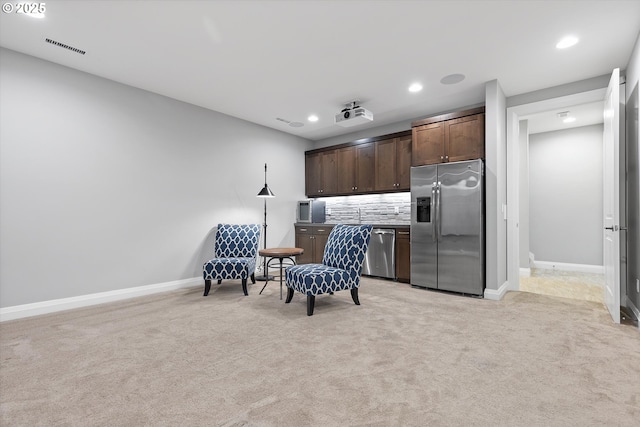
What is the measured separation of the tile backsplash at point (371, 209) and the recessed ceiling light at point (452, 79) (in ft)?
6.60

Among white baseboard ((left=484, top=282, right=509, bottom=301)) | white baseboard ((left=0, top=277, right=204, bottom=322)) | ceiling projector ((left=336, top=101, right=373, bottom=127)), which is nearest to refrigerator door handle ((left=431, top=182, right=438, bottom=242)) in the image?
white baseboard ((left=484, top=282, right=509, bottom=301))

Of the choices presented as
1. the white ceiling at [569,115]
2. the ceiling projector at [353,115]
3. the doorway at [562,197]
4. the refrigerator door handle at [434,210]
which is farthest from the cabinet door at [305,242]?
the white ceiling at [569,115]

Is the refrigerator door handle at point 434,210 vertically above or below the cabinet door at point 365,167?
below

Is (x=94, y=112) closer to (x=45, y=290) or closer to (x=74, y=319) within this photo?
(x=45, y=290)

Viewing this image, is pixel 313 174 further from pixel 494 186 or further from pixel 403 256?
pixel 494 186

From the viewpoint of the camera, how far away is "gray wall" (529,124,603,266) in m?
5.85

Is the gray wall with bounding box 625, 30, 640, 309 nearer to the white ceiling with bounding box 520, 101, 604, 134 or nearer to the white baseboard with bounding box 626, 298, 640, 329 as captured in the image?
the white baseboard with bounding box 626, 298, 640, 329

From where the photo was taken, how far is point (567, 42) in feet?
9.89

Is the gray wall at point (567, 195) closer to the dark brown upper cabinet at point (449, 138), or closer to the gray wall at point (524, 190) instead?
the gray wall at point (524, 190)

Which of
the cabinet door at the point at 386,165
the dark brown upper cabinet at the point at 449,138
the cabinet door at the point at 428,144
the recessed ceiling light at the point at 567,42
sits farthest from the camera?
the cabinet door at the point at 386,165

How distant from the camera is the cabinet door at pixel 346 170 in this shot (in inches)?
233

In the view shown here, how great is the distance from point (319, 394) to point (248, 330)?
1.22 metres

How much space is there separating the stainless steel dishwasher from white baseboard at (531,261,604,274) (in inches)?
144

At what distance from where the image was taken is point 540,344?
2523mm
